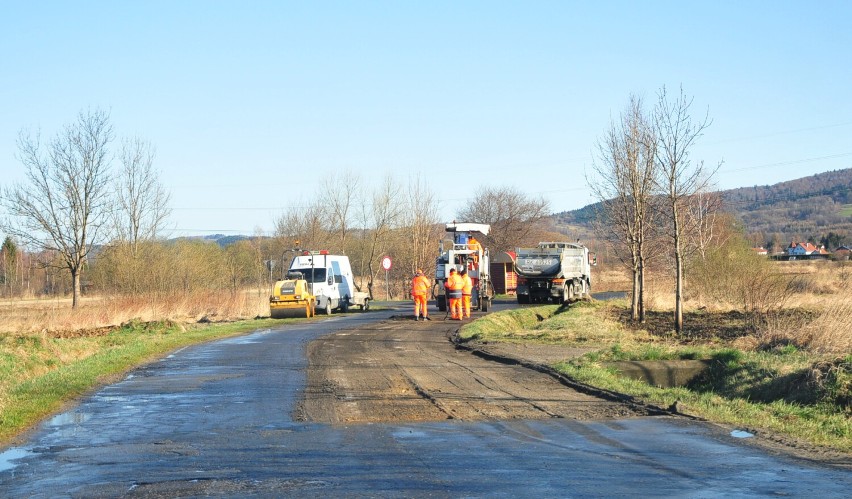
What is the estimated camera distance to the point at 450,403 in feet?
40.6

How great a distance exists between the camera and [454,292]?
104 feet

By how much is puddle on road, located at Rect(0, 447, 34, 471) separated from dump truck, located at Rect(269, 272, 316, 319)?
2571 cm

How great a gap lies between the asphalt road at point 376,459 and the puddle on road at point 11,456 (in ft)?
0.09

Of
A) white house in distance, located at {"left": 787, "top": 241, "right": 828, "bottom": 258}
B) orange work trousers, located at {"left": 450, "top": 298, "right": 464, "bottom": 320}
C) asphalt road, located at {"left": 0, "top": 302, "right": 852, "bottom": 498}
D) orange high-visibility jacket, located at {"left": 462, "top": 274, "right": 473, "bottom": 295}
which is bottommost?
asphalt road, located at {"left": 0, "top": 302, "right": 852, "bottom": 498}

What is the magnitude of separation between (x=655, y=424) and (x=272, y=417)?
16.1ft

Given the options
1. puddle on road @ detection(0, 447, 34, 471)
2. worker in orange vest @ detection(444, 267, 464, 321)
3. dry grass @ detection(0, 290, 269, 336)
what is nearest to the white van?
dry grass @ detection(0, 290, 269, 336)

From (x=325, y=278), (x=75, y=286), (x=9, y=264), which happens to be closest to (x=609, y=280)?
(x=325, y=278)

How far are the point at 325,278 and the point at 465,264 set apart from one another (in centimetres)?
641

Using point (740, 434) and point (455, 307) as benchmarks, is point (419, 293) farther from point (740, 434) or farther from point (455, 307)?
point (740, 434)

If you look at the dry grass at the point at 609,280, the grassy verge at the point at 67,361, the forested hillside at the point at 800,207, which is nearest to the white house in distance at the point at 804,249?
the forested hillside at the point at 800,207

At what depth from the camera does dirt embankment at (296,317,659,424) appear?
1153 centimetres

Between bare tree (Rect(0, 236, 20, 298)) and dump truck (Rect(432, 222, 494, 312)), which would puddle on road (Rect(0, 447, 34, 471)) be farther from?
bare tree (Rect(0, 236, 20, 298))

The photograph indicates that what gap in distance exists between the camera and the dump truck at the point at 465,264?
36.2m

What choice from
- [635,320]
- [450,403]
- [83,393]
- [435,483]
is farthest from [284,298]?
[435,483]
